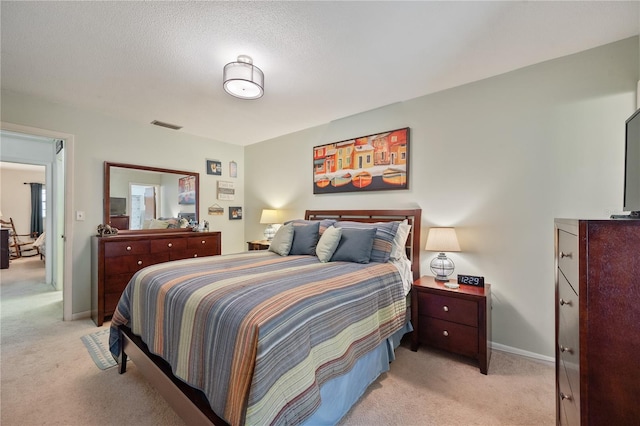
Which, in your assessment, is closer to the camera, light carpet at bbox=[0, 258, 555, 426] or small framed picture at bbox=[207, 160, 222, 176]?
light carpet at bbox=[0, 258, 555, 426]

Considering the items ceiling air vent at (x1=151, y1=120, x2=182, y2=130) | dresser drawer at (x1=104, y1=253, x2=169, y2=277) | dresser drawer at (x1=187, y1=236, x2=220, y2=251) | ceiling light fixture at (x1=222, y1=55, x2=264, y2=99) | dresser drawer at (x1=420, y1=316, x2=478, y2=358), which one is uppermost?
ceiling air vent at (x1=151, y1=120, x2=182, y2=130)

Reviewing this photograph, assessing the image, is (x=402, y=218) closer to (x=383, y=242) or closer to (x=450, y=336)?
(x=383, y=242)

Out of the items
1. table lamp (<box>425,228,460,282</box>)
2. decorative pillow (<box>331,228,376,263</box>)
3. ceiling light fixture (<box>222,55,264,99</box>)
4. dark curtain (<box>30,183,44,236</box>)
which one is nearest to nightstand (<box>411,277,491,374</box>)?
table lamp (<box>425,228,460,282</box>)

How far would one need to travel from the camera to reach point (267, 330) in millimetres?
1164

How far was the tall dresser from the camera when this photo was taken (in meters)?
0.79

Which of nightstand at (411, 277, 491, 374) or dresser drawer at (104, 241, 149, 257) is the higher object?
dresser drawer at (104, 241, 149, 257)

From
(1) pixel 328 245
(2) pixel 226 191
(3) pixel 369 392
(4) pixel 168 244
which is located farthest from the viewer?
(2) pixel 226 191

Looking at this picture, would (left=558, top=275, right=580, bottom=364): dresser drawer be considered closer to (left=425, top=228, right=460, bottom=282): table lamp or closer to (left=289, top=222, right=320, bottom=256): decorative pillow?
(left=425, top=228, right=460, bottom=282): table lamp

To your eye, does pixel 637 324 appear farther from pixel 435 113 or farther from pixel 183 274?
pixel 435 113

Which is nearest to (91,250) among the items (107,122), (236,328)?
(107,122)

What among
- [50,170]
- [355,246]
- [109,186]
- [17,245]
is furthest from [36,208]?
[355,246]

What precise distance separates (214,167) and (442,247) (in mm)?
3765

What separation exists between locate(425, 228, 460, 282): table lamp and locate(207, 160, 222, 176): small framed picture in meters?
3.60

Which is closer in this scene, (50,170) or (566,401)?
(566,401)
